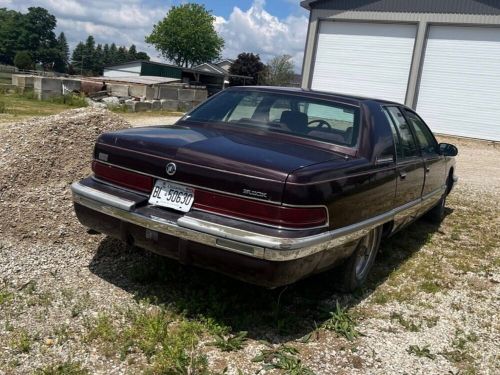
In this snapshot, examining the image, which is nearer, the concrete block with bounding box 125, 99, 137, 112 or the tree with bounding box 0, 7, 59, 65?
the concrete block with bounding box 125, 99, 137, 112

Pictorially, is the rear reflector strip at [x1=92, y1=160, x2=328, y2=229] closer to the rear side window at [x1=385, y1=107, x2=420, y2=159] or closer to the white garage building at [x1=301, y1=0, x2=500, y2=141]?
the rear side window at [x1=385, y1=107, x2=420, y2=159]

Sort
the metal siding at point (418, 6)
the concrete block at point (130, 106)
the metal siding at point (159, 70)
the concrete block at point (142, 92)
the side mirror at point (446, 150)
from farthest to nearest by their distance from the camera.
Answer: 1. the metal siding at point (159, 70)
2. the concrete block at point (142, 92)
3. the concrete block at point (130, 106)
4. the metal siding at point (418, 6)
5. the side mirror at point (446, 150)

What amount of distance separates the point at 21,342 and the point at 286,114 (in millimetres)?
2665

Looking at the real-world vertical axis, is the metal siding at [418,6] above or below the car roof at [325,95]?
above

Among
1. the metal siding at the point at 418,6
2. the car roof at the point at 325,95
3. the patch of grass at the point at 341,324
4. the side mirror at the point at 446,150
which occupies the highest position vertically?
the metal siding at the point at 418,6

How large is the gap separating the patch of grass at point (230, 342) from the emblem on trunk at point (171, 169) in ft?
3.59

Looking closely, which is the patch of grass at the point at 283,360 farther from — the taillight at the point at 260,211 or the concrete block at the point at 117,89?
the concrete block at the point at 117,89

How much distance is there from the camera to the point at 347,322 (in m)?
3.73

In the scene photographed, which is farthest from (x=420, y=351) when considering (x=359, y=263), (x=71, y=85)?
(x=71, y=85)

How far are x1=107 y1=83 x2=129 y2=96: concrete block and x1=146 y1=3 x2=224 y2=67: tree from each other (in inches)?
3062

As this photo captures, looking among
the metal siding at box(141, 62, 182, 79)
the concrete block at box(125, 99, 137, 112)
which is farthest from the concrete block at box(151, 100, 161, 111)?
the metal siding at box(141, 62, 182, 79)

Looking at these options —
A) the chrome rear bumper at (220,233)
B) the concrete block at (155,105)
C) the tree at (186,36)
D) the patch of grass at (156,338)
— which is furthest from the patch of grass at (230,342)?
the tree at (186,36)

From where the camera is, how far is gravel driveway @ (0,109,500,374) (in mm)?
3133

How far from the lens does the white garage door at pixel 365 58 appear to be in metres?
21.9
